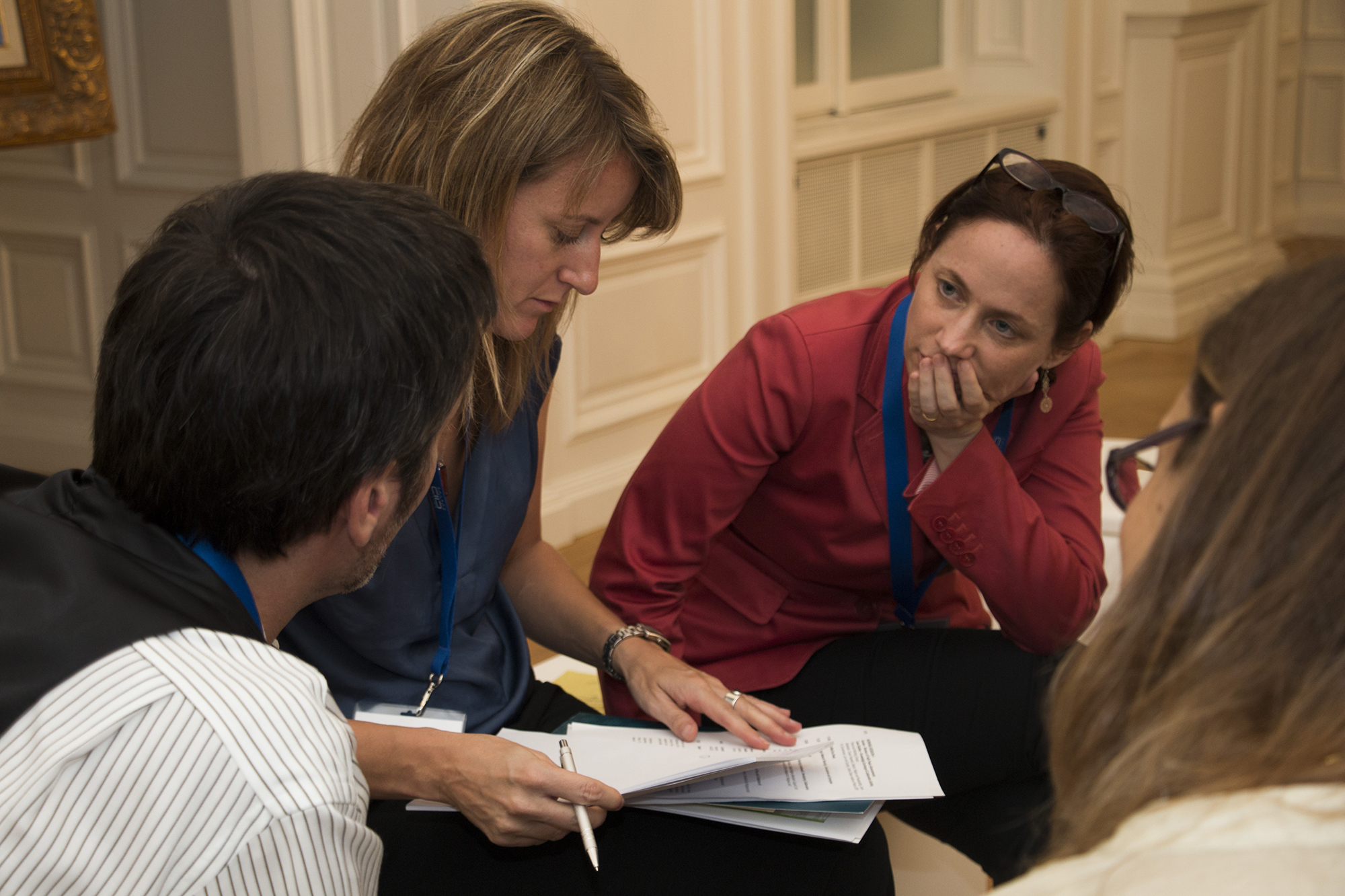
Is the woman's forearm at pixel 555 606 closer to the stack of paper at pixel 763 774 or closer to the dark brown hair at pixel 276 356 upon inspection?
the stack of paper at pixel 763 774

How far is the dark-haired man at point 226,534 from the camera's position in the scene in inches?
30.8

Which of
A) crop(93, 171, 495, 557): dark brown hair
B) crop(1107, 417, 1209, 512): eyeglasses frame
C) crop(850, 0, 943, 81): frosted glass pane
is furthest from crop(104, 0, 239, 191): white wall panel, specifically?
crop(1107, 417, 1209, 512): eyeglasses frame

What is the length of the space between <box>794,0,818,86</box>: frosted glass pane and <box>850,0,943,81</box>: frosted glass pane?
242 millimetres

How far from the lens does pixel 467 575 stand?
1474mm

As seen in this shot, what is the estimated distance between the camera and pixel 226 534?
0.96 metres

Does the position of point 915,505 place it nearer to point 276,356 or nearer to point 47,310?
point 276,356

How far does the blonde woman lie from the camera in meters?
1.28

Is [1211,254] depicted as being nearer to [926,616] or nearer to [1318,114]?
[1318,114]

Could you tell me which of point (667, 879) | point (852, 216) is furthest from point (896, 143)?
point (667, 879)

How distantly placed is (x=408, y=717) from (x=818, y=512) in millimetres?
584

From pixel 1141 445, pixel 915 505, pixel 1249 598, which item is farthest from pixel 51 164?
pixel 1249 598

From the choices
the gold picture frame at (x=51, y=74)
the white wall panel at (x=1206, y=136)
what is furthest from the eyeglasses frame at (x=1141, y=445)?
the white wall panel at (x=1206, y=136)

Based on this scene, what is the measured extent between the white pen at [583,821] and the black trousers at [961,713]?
0.46 meters

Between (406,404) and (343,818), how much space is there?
0.31m
